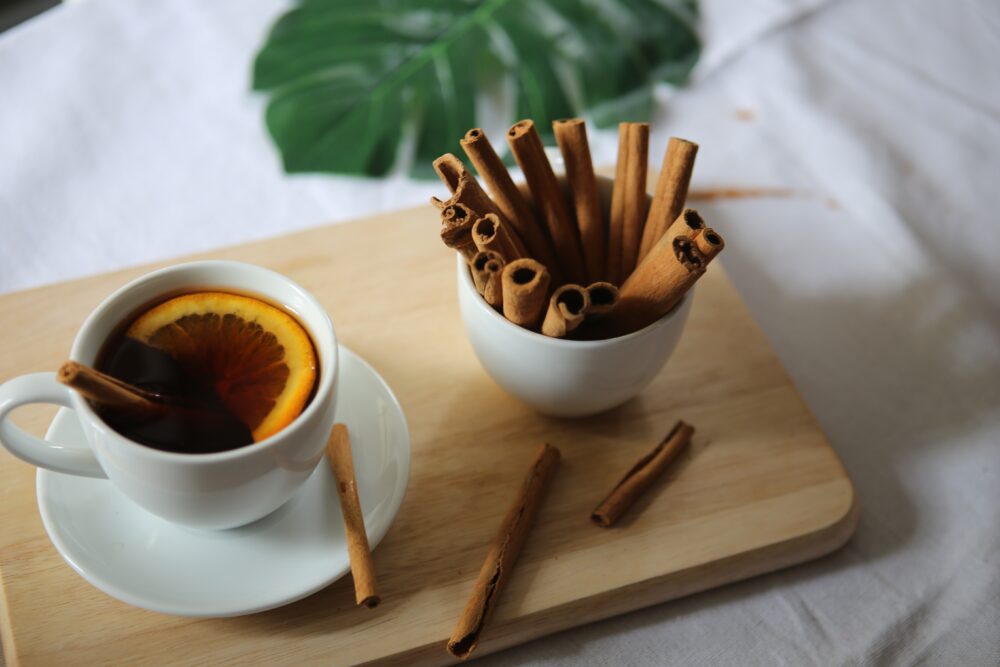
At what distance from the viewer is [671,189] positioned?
721 millimetres

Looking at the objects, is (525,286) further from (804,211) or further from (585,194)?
(804,211)

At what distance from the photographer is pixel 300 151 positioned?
109 cm

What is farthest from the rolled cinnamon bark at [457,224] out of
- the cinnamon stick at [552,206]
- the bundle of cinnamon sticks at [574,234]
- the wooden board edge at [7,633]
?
the wooden board edge at [7,633]

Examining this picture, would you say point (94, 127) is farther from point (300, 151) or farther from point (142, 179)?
point (300, 151)

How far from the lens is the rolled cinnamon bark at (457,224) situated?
0.63m

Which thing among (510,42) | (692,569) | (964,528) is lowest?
(964,528)

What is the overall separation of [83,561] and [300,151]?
0.61m

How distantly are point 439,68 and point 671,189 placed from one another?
20.9 inches

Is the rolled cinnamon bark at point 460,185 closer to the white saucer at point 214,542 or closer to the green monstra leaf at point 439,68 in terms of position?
the white saucer at point 214,542

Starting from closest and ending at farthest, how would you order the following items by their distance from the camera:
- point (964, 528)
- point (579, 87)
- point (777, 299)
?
point (964, 528), point (777, 299), point (579, 87)

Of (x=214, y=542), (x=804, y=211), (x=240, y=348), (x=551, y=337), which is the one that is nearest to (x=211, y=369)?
(x=240, y=348)

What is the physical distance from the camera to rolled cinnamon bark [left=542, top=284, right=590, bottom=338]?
24.9 inches

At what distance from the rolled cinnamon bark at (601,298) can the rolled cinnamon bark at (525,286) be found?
0.04 meters

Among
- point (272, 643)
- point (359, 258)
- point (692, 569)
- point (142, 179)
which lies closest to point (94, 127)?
point (142, 179)
